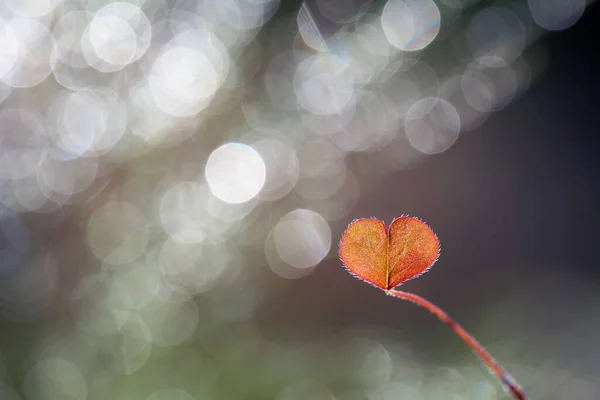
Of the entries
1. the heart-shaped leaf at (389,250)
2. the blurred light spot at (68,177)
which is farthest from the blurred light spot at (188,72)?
the heart-shaped leaf at (389,250)

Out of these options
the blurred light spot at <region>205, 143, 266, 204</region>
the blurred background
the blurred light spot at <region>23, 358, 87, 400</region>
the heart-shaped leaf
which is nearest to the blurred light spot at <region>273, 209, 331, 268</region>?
the blurred background

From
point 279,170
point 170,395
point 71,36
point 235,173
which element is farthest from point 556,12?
point 170,395

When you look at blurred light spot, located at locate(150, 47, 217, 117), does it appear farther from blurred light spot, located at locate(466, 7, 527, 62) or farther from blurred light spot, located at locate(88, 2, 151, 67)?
blurred light spot, located at locate(466, 7, 527, 62)

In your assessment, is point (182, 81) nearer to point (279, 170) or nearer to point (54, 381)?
point (279, 170)

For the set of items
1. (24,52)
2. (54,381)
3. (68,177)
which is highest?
(24,52)

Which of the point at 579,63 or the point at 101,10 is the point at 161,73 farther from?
the point at 579,63

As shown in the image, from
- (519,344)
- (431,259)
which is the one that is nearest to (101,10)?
(519,344)

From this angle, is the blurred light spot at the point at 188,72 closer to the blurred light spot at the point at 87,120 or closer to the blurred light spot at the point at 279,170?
the blurred light spot at the point at 87,120

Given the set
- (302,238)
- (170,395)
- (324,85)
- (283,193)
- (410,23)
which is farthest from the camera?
(302,238)
